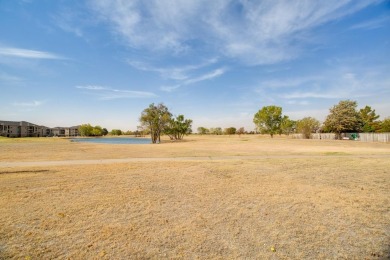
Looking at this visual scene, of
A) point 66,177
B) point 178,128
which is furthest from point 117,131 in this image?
point 66,177

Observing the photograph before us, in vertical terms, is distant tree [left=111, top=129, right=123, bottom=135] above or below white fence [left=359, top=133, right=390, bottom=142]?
above

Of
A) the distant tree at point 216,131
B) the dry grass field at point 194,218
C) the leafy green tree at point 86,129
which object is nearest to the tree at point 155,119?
the dry grass field at point 194,218

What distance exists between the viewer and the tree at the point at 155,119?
5050 cm

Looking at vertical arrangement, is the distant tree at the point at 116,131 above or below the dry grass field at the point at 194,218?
above

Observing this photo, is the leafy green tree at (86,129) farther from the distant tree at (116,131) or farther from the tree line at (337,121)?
the tree line at (337,121)

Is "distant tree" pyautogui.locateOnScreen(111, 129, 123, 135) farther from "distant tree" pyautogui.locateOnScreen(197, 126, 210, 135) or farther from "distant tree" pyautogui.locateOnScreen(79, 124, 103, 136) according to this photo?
"distant tree" pyautogui.locateOnScreen(197, 126, 210, 135)

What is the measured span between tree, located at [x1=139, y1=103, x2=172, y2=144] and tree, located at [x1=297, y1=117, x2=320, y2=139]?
140 feet

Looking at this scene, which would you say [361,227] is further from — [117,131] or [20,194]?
[117,131]

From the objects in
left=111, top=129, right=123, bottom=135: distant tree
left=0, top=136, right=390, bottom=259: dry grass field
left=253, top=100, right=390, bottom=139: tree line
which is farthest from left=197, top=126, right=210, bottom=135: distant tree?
left=0, top=136, right=390, bottom=259: dry grass field

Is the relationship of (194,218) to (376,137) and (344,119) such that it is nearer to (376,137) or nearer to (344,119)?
(376,137)

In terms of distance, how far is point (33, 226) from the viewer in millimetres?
4422

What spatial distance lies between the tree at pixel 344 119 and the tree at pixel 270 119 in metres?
16.5

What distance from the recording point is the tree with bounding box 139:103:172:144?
50.5 m

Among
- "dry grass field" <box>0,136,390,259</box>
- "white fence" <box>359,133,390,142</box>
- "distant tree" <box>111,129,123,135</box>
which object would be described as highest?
"distant tree" <box>111,129,123,135</box>
